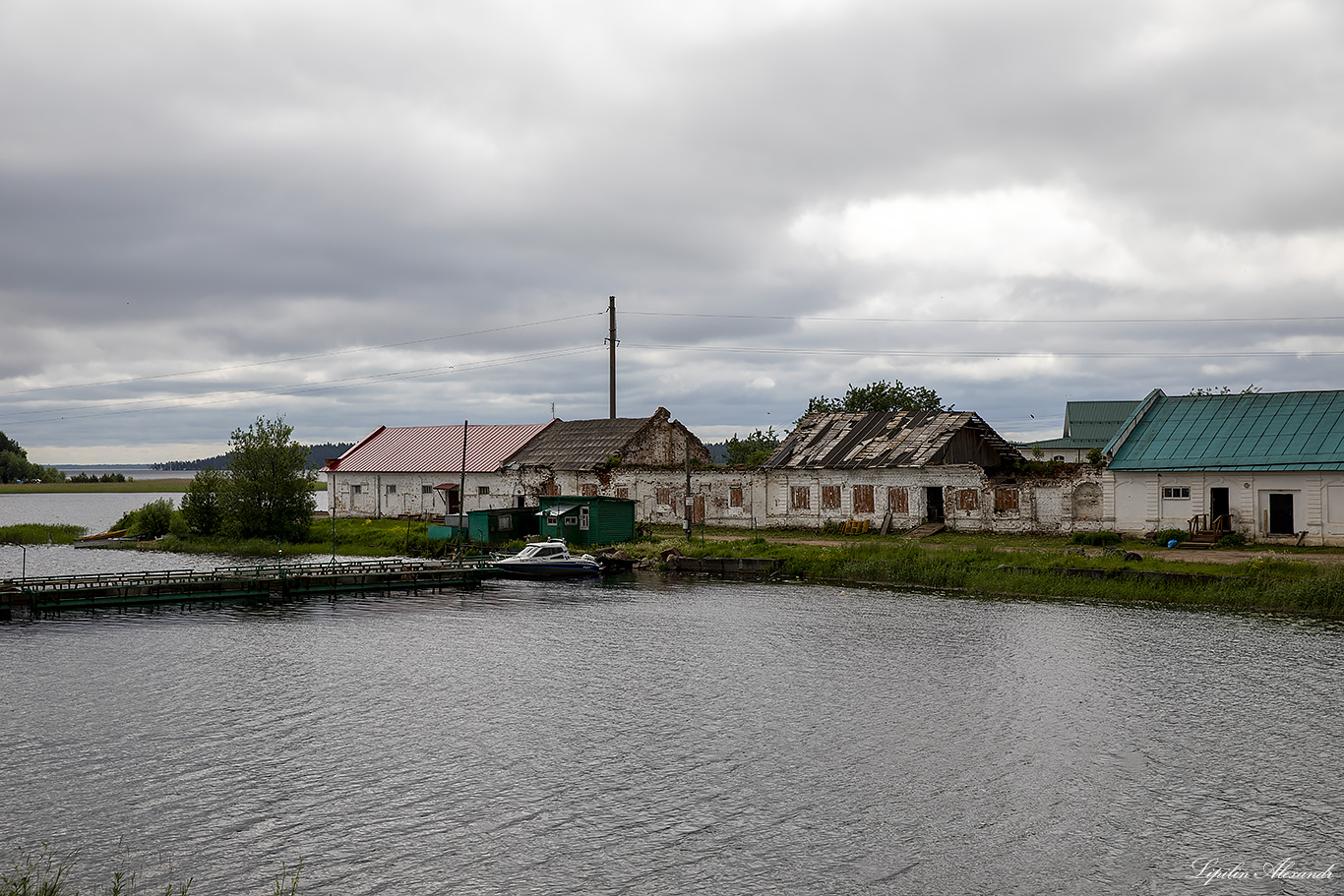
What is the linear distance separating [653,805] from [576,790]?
1532 mm

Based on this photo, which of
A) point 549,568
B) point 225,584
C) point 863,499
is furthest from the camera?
point 863,499

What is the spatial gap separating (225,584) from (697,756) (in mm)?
29874

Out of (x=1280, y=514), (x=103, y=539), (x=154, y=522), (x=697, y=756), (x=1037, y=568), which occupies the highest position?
(x=154, y=522)

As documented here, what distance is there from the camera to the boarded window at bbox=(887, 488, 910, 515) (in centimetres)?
5481

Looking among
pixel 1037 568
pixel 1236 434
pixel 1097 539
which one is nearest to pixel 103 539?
pixel 1037 568

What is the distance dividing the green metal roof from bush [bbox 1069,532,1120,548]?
3386 mm

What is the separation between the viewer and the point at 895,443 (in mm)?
56750

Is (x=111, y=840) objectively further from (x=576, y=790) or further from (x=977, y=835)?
(x=977, y=835)

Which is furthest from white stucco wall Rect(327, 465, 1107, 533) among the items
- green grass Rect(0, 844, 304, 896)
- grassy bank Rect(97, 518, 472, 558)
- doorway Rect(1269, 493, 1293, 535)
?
green grass Rect(0, 844, 304, 896)

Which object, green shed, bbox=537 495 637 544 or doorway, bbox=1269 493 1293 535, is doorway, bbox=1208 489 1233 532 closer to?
doorway, bbox=1269 493 1293 535

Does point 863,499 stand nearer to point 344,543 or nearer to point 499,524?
point 499,524

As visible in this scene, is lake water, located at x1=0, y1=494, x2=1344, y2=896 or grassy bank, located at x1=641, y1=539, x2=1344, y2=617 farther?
grassy bank, located at x1=641, y1=539, x2=1344, y2=617

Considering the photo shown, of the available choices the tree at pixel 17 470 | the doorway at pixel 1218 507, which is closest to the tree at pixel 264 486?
the doorway at pixel 1218 507

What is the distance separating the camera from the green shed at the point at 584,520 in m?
57.3
